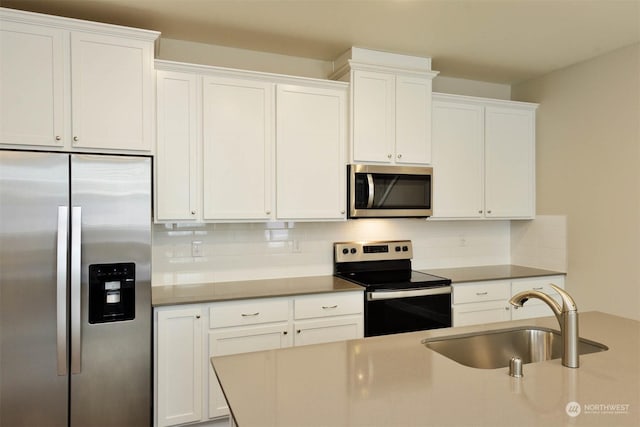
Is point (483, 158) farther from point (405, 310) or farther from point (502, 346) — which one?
point (502, 346)

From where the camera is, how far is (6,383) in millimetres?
2160

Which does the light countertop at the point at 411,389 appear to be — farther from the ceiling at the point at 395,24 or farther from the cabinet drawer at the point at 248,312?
the ceiling at the point at 395,24

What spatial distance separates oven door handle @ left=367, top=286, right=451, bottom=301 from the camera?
2926 mm

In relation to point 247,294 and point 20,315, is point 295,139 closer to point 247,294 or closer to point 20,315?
point 247,294

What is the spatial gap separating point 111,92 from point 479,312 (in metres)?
2.89

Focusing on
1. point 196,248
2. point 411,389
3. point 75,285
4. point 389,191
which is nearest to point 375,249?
point 389,191

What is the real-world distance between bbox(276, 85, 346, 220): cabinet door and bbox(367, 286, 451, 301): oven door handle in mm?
606

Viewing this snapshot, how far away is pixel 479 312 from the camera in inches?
131

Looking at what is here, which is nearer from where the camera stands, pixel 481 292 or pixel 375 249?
pixel 481 292

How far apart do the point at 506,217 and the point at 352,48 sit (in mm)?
1933

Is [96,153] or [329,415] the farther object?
[96,153]

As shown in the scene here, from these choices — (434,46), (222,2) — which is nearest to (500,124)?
(434,46)

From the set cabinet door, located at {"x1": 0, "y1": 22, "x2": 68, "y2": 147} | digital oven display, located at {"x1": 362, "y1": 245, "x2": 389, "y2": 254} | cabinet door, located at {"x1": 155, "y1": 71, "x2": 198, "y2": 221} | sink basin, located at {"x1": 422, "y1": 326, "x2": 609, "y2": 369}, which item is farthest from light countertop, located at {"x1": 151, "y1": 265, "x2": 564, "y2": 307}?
sink basin, located at {"x1": 422, "y1": 326, "x2": 609, "y2": 369}

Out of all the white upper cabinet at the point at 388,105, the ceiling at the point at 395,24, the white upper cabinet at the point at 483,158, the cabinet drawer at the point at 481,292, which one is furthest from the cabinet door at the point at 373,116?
the cabinet drawer at the point at 481,292
